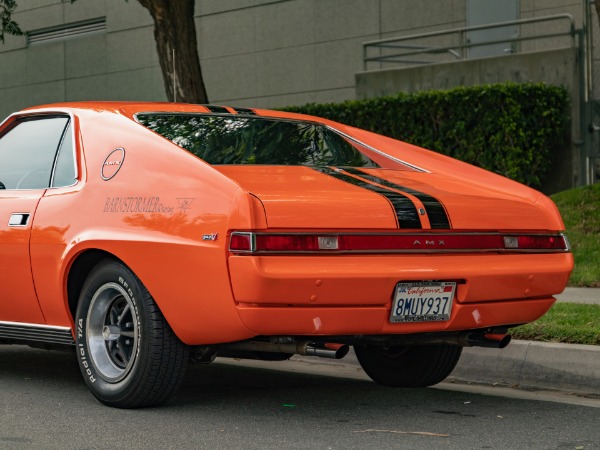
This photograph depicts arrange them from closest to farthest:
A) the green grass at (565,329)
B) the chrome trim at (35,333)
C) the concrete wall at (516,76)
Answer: the chrome trim at (35,333) → the green grass at (565,329) → the concrete wall at (516,76)

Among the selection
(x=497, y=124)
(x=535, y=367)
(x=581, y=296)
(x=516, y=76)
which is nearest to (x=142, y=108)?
(x=535, y=367)

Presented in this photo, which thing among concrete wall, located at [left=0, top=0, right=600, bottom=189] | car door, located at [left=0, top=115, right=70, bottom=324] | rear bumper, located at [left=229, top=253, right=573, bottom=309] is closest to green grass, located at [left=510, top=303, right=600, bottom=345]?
rear bumper, located at [left=229, top=253, right=573, bottom=309]

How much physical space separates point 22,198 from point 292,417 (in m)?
2.02

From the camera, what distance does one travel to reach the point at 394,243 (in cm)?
546

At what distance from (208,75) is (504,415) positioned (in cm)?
1984

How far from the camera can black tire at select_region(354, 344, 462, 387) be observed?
21.9 feet

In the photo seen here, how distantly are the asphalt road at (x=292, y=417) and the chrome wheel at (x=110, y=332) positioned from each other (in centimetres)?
23

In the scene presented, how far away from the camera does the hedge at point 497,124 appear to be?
16.5m

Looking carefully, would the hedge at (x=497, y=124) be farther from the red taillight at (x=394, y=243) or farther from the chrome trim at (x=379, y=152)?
the red taillight at (x=394, y=243)

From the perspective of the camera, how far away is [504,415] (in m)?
5.94

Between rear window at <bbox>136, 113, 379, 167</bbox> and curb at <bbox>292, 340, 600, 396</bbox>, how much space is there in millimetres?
1541

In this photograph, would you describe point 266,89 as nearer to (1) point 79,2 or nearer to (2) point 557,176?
(1) point 79,2

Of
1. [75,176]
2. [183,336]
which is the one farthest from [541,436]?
[75,176]

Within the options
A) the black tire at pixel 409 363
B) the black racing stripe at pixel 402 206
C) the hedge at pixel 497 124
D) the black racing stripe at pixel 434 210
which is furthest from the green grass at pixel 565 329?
the hedge at pixel 497 124
